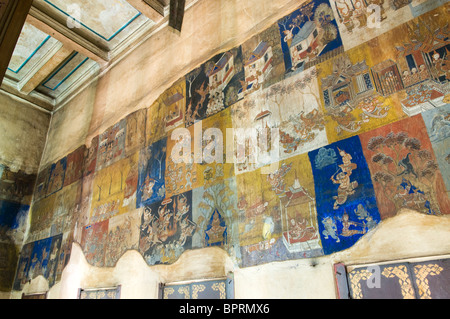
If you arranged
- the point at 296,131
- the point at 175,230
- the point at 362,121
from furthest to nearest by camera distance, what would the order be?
1. the point at 175,230
2. the point at 296,131
3. the point at 362,121

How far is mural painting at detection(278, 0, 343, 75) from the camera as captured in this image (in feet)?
14.0

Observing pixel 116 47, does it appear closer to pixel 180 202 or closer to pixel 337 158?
pixel 180 202

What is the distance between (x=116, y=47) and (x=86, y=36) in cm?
76

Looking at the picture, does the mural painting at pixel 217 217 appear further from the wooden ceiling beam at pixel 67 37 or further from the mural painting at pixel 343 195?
the wooden ceiling beam at pixel 67 37

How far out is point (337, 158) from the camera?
3.68 m

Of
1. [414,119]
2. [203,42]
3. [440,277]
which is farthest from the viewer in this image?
[203,42]

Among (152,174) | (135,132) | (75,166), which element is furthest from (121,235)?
(75,166)

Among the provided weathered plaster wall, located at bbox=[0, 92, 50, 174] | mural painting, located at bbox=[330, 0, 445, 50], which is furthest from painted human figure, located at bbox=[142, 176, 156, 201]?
weathered plaster wall, located at bbox=[0, 92, 50, 174]

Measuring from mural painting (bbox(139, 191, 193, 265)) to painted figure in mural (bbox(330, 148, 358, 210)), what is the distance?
2162 millimetres

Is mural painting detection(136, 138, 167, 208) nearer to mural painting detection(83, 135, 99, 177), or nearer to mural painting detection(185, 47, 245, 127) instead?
mural painting detection(185, 47, 245, 127)

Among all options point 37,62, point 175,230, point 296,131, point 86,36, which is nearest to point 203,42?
point 296,131

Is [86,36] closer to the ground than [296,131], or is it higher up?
higher up

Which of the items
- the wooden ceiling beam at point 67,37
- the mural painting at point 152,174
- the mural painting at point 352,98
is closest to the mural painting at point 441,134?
the mural painting at point 352,98

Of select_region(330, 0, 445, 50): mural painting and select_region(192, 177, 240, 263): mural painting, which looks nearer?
select_region(330, 0, 445, 50): mural painting
